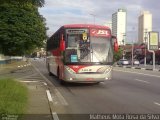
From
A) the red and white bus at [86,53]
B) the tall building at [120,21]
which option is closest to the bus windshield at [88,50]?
the red and white bus at [86,53]

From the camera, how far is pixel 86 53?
22.2 m

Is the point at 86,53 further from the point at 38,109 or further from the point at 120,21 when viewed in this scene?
the point at 120,21

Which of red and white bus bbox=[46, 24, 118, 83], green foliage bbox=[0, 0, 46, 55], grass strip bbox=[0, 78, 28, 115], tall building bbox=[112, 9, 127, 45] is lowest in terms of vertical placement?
grass strip bbox=[0, 78, 28, 115]

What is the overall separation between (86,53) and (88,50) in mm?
187

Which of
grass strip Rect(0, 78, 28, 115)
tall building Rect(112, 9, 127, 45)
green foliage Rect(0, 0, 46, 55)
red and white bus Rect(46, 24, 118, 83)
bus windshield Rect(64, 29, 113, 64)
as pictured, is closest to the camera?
grass strip Rect(0, 78, 28, 115)

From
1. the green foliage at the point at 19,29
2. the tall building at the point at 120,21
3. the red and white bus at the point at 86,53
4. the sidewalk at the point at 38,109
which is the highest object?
the tall building at the point at 120,21

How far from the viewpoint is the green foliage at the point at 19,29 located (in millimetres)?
59094

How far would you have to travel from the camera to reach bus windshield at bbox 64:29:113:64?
22188 millimetres

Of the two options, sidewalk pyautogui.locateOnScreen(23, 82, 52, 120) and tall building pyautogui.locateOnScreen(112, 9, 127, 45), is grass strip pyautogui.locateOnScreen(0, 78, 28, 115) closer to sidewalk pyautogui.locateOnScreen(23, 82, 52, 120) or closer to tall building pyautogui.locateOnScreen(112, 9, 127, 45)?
sidewalk pyautogui.locateOnScreen(23, 82, 52, 120)

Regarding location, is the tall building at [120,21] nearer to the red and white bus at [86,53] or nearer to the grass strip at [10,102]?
Answer: the red and white bus at [86,53]

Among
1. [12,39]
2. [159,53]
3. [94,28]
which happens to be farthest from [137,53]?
[94,28]

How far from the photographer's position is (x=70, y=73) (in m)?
22.1

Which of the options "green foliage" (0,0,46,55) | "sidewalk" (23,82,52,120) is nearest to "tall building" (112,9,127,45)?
"green foliage" (0,0,46,55)

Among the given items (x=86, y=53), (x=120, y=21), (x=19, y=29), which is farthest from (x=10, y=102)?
(x=120, y=21)
